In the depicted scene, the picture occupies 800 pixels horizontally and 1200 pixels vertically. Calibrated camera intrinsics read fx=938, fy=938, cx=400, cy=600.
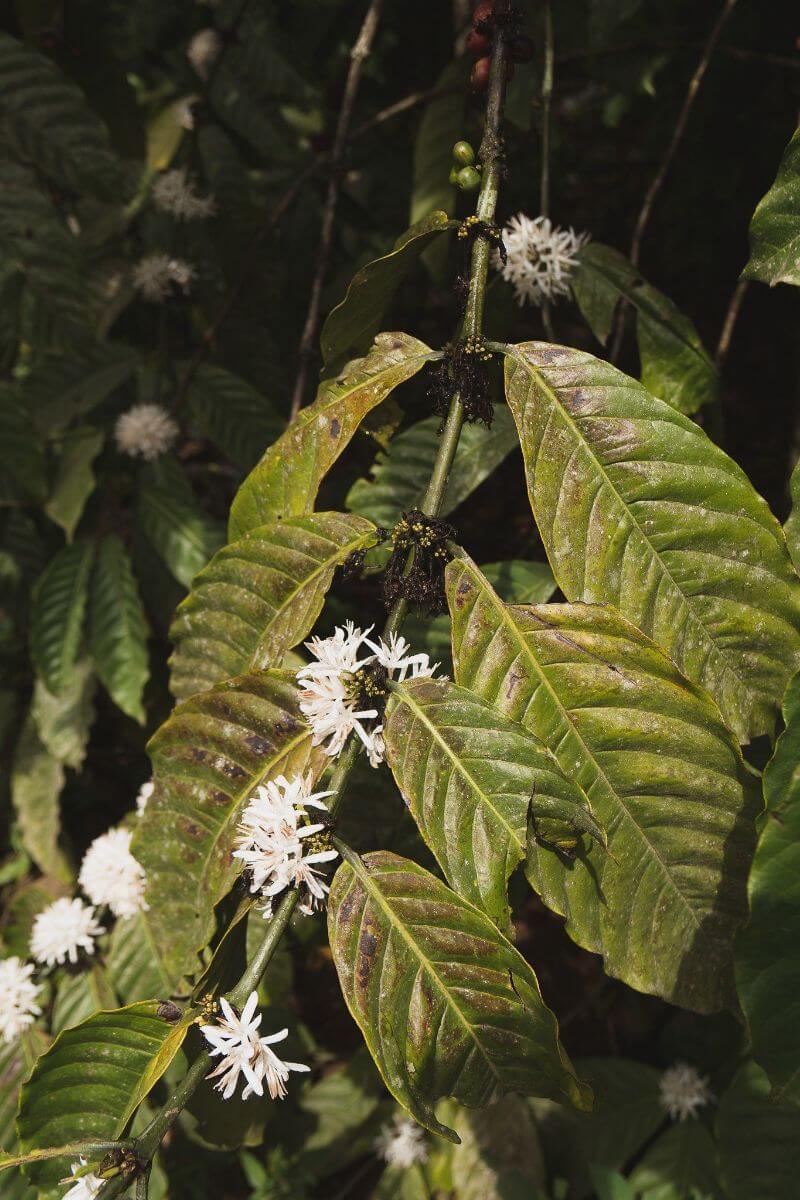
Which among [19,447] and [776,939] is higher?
[19,447]

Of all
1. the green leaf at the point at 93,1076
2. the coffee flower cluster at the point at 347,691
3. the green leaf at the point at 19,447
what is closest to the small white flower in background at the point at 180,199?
the green leaf at the point at 19,447

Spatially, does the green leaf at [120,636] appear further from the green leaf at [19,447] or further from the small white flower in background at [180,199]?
the small white flower in background at [180,199]

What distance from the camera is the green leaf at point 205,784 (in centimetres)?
81

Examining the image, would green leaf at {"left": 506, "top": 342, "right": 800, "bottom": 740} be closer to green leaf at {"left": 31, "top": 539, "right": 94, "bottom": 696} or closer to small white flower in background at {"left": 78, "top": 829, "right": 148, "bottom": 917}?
small white flower in background at {"left": 78, "top": 829, "right": 148, "bottom": 917}

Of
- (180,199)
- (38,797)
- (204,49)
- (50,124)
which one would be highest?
(204,49)

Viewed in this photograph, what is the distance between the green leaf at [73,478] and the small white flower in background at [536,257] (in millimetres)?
847

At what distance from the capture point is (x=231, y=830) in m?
0.82

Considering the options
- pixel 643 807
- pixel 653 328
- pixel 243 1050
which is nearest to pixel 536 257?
pixel 653 328

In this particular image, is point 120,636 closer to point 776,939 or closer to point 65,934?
point 65,934

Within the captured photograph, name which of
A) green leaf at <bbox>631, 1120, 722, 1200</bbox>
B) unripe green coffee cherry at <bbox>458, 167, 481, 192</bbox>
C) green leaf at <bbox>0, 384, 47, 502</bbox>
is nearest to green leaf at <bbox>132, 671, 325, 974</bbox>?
unripe green coffee cherry at <bbox>458, 167, 481, 192</bbox>

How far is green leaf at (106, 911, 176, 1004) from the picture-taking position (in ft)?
4.68

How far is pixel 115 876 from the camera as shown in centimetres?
142

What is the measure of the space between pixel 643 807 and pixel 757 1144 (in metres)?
1.10

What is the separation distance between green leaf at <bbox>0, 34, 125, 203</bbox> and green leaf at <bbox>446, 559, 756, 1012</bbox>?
1.33 metres
